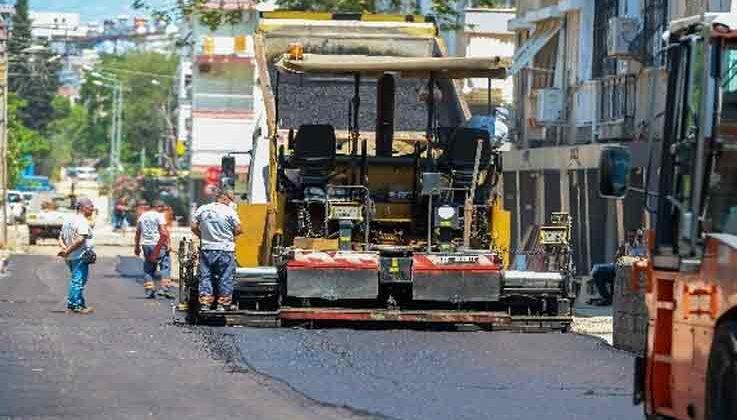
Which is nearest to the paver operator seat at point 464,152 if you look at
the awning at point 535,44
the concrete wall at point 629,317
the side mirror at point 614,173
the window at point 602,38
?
the concrete wall at point 629,317

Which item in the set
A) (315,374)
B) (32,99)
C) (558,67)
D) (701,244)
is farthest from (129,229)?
(701,244)

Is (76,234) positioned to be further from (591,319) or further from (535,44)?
(535,44)

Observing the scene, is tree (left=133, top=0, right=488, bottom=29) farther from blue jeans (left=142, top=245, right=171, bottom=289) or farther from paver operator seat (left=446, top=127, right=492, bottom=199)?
paver operator seat (left=446, top=127, right=492, bottom=199)

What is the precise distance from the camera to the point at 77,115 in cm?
16350

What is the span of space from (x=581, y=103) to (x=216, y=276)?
62.5 feet

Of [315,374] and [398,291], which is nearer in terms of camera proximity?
[315,374]

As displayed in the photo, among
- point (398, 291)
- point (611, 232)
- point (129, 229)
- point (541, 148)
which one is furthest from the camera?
point (129, 229)

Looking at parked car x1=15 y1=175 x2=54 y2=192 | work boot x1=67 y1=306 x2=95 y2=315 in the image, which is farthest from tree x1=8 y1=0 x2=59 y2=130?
work boot x1=67 y1=306 x2=95 y2=315

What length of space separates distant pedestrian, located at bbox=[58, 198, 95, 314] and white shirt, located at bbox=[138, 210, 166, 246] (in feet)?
18.7

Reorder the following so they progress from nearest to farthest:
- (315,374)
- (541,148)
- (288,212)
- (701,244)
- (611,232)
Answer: (701,244)
(315,374)
(288,212)
(611,232)
(541,148)

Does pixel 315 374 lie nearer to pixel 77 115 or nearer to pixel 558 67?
pixel 558 67

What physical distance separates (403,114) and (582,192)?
15.3 metres

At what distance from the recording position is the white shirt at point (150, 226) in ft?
99.6

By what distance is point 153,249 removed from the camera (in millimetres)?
30031
